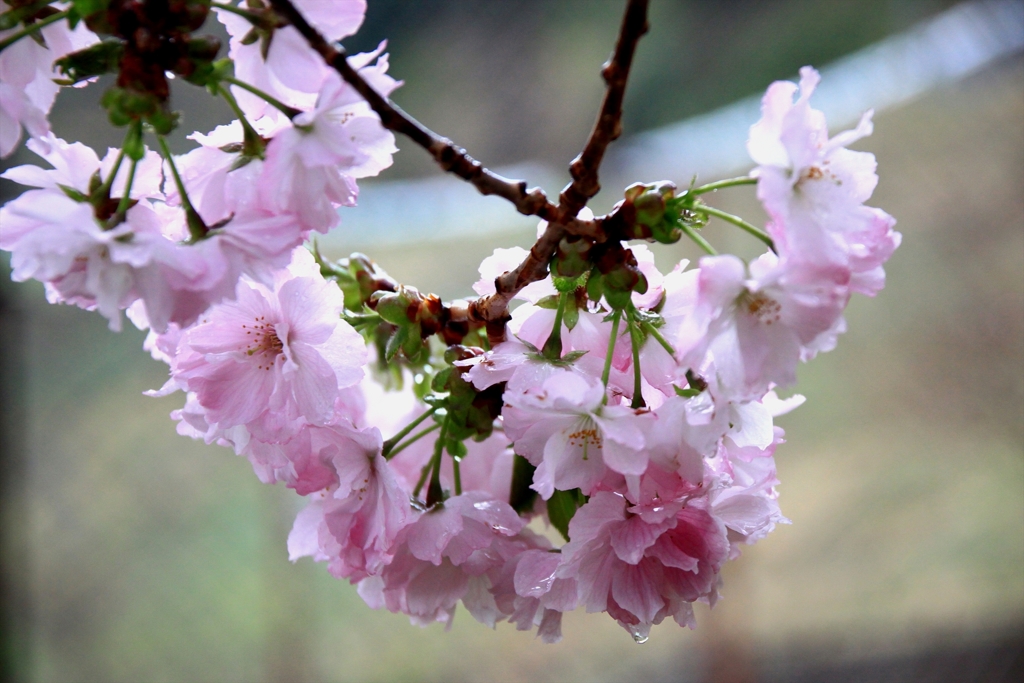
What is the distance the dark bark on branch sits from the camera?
271mm

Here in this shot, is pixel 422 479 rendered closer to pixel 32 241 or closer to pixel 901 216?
pixel 32 241

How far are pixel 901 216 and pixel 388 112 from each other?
1.93m

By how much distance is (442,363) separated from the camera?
466 mm

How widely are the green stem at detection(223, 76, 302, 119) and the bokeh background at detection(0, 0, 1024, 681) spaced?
1397 mm

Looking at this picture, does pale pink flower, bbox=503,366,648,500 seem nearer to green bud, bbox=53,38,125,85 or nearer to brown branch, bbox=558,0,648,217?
brown branch, bbox=558,0,648,217

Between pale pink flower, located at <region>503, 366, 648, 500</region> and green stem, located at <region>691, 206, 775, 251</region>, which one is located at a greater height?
green stem, located at <region>691, 206, 775, 251</region>

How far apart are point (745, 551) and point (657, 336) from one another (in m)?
1.51

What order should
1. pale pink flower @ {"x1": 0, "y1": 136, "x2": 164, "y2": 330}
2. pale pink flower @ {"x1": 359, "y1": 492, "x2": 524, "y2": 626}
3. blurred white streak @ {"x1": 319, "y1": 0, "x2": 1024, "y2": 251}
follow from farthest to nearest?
blurred white streak @ {"x1": 319, "y1": 0, "x2": 1024, "y2": 251}
pale pink flower @ {"x1": 359, "y1": 492, "x2": 524, "y2": 626}
pale pink flower @ {"x1": 0, "y1": 136, "x2": 164, "y2": 330}

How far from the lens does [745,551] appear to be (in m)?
1.70

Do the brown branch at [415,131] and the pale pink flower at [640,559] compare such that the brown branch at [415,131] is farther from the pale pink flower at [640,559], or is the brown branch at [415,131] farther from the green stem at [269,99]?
the pale pink flower at [640,559]

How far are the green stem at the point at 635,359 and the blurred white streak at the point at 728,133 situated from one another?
4.22ft

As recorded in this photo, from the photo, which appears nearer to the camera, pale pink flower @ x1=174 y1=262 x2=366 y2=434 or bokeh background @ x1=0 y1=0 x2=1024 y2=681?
pale pink flower @ x1=174 y1=262 x2=366 y2=434

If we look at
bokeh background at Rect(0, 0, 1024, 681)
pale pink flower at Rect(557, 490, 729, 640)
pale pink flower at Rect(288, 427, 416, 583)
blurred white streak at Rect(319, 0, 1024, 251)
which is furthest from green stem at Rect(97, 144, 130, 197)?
bokeh background at Rect(0, 0, 1024, 681)

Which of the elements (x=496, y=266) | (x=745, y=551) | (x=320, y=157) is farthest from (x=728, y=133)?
(x=320, y=157)
